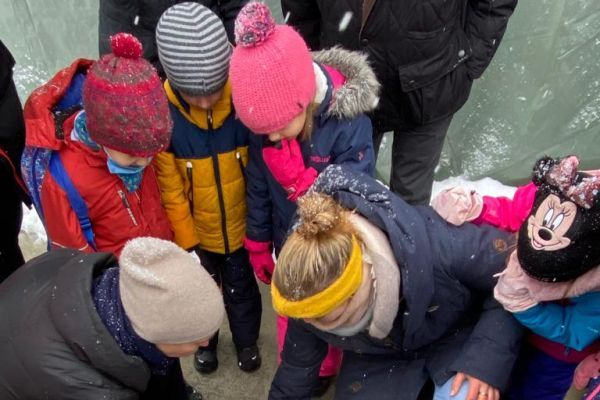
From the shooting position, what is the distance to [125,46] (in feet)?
5.96

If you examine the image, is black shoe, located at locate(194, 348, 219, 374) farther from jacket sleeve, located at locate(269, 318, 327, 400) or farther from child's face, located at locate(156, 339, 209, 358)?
child's face, located at locate(156, 339, 209, 358)

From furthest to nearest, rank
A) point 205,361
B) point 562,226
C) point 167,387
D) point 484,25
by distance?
point 205,361 < point 484,25 < point 167,387 < point 562,226

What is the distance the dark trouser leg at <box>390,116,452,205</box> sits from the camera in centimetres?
268

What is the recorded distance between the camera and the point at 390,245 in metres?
1.70

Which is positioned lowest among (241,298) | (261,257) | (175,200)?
(241,298)

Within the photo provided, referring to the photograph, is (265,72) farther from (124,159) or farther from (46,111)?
(46,111)

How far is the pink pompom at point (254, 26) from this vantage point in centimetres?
186

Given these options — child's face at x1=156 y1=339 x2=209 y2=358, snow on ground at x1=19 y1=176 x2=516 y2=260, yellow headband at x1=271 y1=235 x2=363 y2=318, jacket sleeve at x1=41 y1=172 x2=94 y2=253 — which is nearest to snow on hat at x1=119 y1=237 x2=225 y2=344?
child's face at x1=156 y1=339 x2=209 y2=358

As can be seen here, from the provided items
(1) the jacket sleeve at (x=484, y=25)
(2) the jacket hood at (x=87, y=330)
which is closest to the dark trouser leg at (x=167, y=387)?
(2) the jacket hood at (x=87, y=330)

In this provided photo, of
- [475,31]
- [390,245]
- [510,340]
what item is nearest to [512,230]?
[510,340]

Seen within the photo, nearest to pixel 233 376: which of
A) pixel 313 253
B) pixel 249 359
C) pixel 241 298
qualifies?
pixel 249 359

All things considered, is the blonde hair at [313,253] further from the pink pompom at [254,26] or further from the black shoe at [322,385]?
the black shoe at [322,385]

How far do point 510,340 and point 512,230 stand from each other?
34 centimetres

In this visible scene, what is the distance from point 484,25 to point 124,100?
149 centimetres
